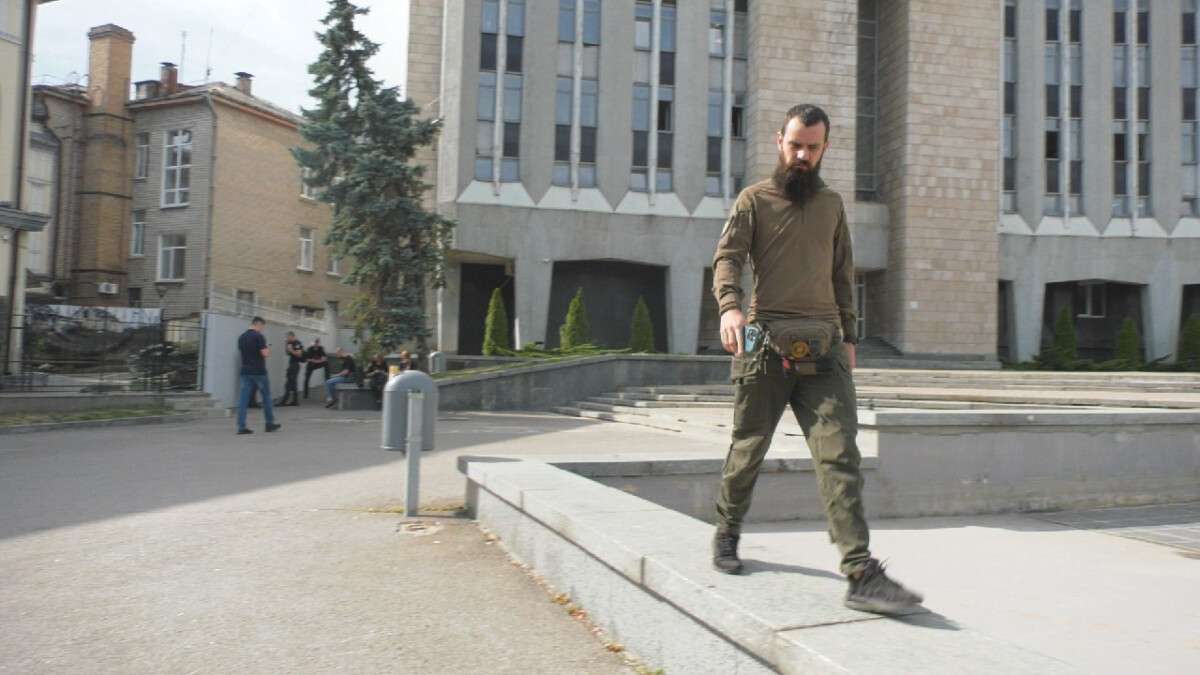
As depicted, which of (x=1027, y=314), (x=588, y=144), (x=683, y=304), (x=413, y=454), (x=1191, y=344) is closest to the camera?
(x=413, y=454)

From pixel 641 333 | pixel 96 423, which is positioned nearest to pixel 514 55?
pixel 641 333

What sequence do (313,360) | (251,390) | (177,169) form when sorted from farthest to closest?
(177,169) → (313,360) → (251,390)

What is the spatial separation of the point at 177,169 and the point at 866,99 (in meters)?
26.2

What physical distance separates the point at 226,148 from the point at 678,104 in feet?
58.6

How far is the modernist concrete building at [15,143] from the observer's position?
19.4 metres

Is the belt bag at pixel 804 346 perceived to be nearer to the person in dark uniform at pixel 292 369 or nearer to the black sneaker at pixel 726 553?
the black sneaker at pixel 726 553

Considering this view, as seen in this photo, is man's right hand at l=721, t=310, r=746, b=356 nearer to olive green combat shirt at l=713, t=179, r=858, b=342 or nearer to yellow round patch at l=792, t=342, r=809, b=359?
olive green combat shirt at l=713, t=179, r=858, b=342

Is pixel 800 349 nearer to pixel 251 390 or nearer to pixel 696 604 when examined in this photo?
pixel 696 604

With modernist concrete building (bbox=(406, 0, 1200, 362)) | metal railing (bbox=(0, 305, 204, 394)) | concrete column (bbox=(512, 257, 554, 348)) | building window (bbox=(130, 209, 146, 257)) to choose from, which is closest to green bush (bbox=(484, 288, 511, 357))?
concrete column (bbox=(512, 257, 554, 348))

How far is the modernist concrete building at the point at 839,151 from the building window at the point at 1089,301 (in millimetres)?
2522

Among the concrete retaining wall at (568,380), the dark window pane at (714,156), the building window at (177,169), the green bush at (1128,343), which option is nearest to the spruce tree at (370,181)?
the concrete retaining wall at (568,380)

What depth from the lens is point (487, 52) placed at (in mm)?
27078

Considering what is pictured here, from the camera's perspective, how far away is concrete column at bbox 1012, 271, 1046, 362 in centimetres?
2998

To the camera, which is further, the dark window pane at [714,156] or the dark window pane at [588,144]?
the dark window pane at [714,156]
